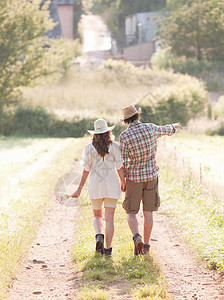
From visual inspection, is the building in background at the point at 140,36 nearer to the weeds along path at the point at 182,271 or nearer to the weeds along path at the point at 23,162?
the weeds along path at the point at 23,162

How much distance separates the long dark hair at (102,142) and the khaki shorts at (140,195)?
583 millimetres

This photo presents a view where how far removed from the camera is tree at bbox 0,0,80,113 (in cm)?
2983

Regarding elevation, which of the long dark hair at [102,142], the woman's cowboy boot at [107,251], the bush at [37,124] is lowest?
the bush at [37,124]

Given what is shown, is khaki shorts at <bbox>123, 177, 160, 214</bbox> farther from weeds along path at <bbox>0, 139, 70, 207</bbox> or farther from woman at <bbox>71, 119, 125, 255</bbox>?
weeds along path at <bbox>0, 139, 70, 207</bbox>

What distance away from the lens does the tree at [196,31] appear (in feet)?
162

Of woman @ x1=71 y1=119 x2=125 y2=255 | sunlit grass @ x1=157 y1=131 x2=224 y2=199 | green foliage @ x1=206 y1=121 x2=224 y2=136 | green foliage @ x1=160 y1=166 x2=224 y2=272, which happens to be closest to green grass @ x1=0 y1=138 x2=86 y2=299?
woman @ x1=71 y1=119 x2=125 y2=255

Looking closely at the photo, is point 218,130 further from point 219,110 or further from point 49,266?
point 49,266

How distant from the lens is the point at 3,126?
3095 cm

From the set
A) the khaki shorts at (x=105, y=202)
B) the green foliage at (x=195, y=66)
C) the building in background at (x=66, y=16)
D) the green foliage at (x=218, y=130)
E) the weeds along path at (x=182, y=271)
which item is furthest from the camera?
the building in background at (x=66, y=16)

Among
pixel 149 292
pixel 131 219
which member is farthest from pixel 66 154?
pixel 149 292

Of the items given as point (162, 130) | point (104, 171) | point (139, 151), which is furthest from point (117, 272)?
point (162, 130)

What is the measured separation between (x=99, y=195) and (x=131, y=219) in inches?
23.5

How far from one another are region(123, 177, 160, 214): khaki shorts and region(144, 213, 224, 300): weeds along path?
83cm

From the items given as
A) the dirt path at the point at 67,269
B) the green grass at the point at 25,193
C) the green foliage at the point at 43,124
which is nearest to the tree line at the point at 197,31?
the green foliage at the point at 43,124
